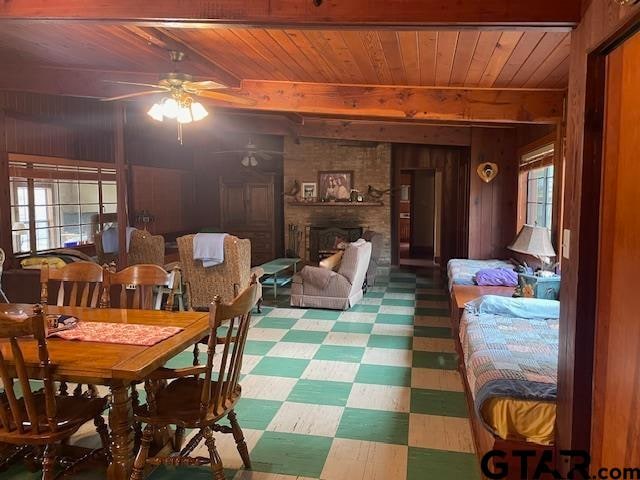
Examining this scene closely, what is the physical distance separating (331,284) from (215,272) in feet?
4.65

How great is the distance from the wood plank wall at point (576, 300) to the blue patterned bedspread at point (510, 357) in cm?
19

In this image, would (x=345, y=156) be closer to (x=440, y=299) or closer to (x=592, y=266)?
(x=440, y=299)

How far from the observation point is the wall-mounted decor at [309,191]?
916 centimetres

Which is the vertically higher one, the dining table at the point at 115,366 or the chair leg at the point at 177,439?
the dining table at the point at 115,366

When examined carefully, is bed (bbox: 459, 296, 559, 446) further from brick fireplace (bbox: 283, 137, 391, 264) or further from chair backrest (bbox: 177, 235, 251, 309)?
brick fireplace (bbox: 283, 137, 391, 264)

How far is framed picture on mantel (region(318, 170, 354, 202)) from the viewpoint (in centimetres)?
899

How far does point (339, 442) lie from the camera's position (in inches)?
107

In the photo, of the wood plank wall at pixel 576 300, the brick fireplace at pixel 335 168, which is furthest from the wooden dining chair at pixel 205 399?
the brick fireplace at pixel 335 168

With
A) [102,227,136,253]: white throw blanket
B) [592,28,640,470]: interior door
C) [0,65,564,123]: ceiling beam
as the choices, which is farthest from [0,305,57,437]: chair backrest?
[102,227,136,253]: white throw blanket

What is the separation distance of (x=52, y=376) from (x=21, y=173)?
4.75m

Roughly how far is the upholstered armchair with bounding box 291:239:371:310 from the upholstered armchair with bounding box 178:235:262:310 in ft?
2.85

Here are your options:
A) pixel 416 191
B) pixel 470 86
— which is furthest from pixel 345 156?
pixel 470 86

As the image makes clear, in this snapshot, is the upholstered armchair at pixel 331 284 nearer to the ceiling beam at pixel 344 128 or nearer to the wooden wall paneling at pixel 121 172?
the wooden wall paneling at pixel 121 172

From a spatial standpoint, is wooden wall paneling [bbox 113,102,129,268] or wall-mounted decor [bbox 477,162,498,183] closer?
wooden wall paneling [bbox 113,102,129,268]
